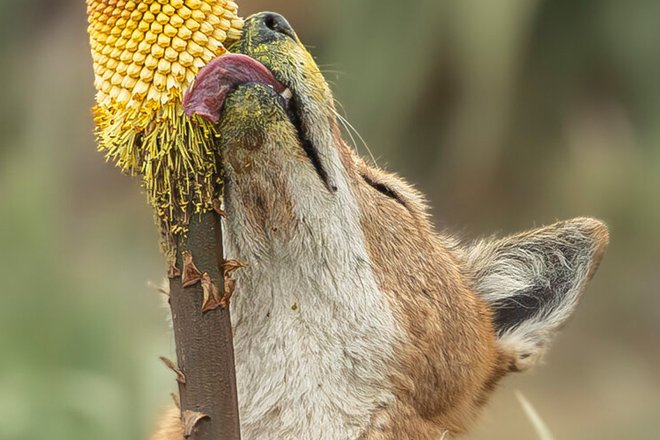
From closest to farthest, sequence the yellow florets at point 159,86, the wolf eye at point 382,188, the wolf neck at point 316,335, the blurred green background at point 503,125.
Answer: the yellow florets at point 159,86, the wolf neck at point 316,335, the wolf eye at point 382,188, the blurred green background at point 503,125

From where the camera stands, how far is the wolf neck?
3195mm

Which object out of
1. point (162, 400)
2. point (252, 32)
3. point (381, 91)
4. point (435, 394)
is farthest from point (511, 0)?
point (252, 32)

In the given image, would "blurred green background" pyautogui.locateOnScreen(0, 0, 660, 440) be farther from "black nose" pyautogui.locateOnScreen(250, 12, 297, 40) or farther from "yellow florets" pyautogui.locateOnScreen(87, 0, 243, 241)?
"yellow florets" pyautogui.locateOnScreen(87, 0, 243, 241)

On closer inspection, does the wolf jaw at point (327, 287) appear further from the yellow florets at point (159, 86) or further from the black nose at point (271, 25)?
the yellow florets at point (159, 86)

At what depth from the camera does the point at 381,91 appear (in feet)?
30.5

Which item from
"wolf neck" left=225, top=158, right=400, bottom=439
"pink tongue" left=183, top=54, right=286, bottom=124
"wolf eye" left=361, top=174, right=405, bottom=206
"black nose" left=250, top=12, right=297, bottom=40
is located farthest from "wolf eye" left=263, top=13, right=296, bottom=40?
"wolf eye" left=361, top=174, right=405, bottom=206

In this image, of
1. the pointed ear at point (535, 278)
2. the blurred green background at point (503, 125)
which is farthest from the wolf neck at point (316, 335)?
the blurred green background at point (503, 125)

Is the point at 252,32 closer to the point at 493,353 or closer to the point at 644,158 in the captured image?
the point at 493,353

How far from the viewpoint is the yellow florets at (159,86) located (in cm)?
256

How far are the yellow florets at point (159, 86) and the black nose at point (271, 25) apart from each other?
0.36ft

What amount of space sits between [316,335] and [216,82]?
834 millimetres

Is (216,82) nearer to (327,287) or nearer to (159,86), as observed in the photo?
(159,86)

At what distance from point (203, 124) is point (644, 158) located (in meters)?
7.13

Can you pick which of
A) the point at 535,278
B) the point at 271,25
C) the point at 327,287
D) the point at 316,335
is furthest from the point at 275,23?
the point at 535,278
